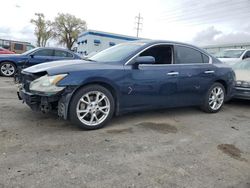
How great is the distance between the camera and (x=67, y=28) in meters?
61.8

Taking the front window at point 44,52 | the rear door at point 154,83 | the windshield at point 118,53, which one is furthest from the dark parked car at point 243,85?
the front window at point 44,52

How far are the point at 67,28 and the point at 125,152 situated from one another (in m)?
61.9

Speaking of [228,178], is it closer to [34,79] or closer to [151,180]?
[151,180]

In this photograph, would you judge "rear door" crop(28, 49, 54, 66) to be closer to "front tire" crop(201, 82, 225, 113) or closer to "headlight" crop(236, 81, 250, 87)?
"front tire" crop(201, 82, 225, 113)

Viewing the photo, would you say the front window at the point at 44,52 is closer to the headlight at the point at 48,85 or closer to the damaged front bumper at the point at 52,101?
the damaged front bumper at the point at 52,101

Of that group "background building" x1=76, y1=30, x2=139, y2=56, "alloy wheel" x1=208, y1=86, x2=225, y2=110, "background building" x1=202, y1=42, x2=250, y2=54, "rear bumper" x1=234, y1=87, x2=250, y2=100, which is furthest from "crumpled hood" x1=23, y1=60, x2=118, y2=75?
"background building" x1=202, y1=42, x2=250, y2=54

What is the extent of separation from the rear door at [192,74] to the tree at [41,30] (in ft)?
196

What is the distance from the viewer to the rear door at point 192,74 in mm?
5297

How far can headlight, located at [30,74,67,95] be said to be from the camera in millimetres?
3980

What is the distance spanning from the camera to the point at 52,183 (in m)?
2.64

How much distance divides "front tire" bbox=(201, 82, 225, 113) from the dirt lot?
59 cm

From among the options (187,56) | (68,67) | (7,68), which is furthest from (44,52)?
(68,67)

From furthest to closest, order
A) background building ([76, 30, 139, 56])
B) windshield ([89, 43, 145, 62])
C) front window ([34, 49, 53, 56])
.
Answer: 1. background building ([76, 30, 139, 56])
2. front window ([34, 49, 53, 56])
3. windshield ([89, 43, 145, 62])

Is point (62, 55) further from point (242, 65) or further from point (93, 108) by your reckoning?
point (93, 108)
